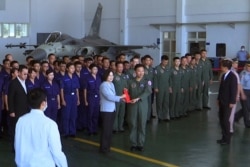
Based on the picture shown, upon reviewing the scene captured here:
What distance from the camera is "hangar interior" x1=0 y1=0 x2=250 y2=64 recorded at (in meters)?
27.2

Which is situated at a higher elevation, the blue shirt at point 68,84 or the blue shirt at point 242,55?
the blue shirt at point 242,55

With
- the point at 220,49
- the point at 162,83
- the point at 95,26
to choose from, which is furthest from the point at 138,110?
the point at 95,26

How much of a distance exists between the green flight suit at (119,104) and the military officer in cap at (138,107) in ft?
4.80

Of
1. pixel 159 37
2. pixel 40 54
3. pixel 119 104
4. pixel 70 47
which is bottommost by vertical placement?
pixel 119 104

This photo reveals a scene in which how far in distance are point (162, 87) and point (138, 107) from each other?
3.56 m

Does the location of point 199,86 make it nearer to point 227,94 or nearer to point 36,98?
point 227,94

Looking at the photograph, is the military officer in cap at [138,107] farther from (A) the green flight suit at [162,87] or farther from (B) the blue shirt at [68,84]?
(A) the green flight suit at [162,87]

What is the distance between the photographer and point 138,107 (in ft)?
26.9

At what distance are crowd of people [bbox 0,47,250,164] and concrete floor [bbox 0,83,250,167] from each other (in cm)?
33

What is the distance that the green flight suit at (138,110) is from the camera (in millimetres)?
8188

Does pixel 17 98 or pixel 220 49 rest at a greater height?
pixel 220 49

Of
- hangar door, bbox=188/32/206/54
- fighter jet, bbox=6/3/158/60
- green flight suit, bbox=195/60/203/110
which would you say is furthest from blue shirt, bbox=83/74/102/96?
hangar door, bbox=188/32/206/54

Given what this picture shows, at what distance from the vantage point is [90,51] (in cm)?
2656

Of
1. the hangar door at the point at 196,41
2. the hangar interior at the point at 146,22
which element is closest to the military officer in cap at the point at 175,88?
the hangar interior at the point at 146,22
